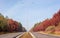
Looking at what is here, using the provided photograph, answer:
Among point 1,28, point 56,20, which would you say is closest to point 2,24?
point 1,28

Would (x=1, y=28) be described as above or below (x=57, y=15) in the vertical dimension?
below

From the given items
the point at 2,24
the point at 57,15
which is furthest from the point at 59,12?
the point at 2,24

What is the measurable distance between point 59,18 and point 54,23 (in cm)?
520

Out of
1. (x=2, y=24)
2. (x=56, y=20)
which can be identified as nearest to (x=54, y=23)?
(x=56, y=20)

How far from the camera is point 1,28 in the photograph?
97.1 meters

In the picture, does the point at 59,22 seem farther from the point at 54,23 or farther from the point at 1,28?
the point at 1,28

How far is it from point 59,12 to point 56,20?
826 cm

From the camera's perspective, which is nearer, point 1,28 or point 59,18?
point 1,28

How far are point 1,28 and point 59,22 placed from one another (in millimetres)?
48250

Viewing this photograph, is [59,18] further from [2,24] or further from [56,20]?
[2,24]

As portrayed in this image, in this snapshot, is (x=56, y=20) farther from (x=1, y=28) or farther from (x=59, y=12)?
(x=1, y=28)

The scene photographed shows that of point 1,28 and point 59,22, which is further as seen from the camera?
point 59,22

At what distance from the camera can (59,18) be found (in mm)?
132250

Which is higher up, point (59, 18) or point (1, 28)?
point (59, 18)
